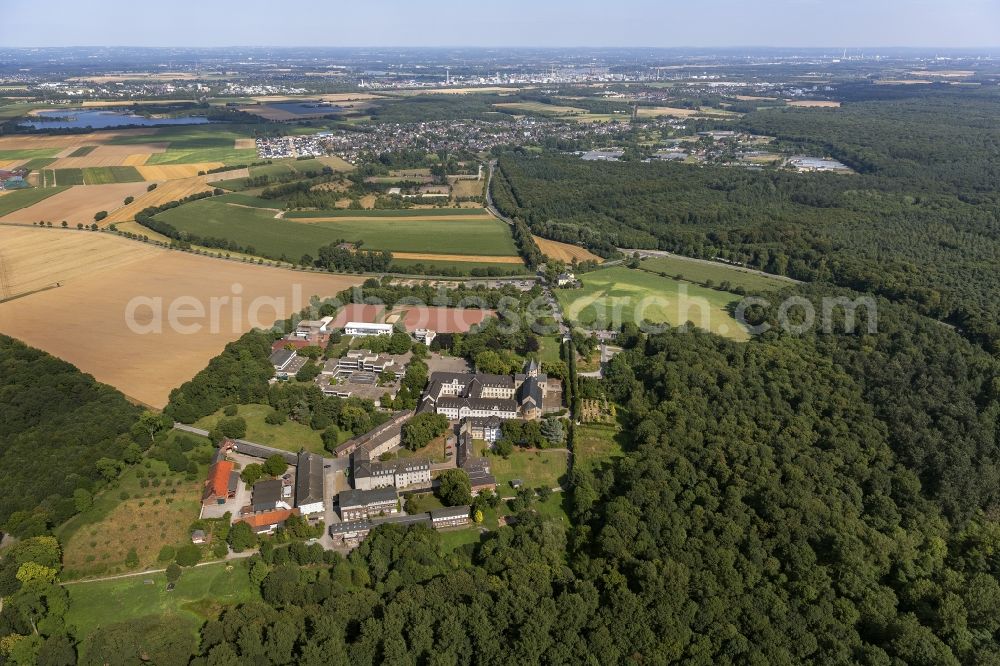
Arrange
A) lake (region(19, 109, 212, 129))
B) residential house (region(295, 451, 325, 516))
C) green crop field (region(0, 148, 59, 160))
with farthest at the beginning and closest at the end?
1. lake (region(19, 109, 212, 129))
2. green crop field (region(0, 148, 59, 160))
3. residential house (region(295, 451, 325, 516))

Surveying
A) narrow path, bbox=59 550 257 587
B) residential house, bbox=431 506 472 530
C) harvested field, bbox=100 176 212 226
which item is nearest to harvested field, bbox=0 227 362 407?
harvested field, bbox=100 176 212 226

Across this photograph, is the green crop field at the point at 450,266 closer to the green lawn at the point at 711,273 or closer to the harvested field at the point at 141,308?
the harvested field at the point at 141,308

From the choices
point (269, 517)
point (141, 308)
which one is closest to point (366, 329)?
point (141, 308)

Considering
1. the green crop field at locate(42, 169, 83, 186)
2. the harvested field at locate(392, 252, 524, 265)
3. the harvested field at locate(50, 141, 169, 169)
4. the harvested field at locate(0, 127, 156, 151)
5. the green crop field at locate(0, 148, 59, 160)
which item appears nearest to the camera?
the harvested field at locate(392, 252, 524, 265)

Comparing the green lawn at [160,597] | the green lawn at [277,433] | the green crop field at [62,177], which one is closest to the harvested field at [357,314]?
the green lawn at [277,433]

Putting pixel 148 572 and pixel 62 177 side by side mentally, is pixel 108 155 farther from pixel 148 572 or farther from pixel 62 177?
pixel 148 572

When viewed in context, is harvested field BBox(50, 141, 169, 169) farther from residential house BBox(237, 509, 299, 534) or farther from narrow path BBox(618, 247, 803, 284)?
residential house BBox(237, 509, 299, 534)
